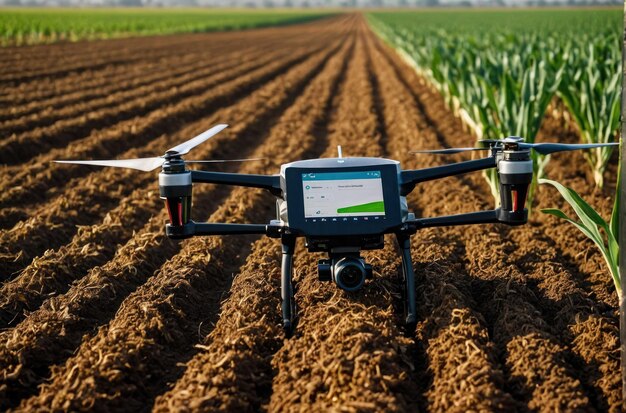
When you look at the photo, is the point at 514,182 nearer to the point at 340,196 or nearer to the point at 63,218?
the point at 340,196

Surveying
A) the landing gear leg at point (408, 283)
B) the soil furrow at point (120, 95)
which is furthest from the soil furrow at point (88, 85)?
the landing gear leg at point (408, 283)

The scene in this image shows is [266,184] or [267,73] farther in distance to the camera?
[267,73]

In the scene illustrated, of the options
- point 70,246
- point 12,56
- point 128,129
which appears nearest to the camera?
point 70,246

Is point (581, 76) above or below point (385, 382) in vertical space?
above

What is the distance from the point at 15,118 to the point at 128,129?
226 cm

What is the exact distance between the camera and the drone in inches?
148

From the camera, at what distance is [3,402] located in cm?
356

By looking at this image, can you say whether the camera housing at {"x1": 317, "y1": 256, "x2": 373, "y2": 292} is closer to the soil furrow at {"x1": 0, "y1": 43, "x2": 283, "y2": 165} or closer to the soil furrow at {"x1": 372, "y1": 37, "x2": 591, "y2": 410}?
the soil furrow at {"x1": 372, "y1": 37, "x2": 591, "y2": 410}

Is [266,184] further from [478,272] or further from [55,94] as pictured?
[55,94]

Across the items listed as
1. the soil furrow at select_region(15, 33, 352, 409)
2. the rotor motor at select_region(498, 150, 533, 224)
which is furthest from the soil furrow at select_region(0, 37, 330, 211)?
the rotor motor at select_region(498, 150, 533, 224)

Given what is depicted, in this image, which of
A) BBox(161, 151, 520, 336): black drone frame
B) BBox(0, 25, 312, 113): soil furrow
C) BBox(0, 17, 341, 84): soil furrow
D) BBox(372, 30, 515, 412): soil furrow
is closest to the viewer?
BBox(372, 30, 515, 412): soil furrow

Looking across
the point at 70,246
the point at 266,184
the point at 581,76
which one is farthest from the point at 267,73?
the point at 266,184

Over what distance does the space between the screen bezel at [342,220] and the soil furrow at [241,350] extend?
2.24 feet

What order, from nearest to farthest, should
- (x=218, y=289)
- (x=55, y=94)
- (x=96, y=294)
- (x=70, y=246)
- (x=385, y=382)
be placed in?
(x=385, y=382), (x=96, y=294), (x=218, y=289), (x=70, y=246), (x=55, y=94)
